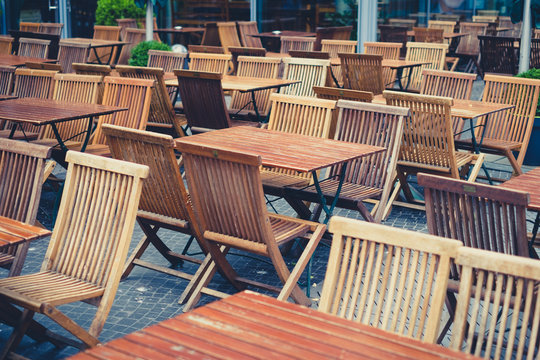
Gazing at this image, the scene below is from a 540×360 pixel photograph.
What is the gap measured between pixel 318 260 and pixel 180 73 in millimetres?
2512

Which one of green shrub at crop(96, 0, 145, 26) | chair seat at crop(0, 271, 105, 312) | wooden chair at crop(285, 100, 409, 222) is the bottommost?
chair seat at crop(0, 271, 105, 312)

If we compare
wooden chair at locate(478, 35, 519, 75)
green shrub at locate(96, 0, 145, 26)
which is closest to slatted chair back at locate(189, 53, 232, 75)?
wooden chair at locate(478, 35, 519, 75)

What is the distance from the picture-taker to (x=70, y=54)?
10.7 meters

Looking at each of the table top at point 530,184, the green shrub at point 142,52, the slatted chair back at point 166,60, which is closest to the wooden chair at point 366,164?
the table top at point 530,184

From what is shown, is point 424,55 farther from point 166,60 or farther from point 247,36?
point 247,36

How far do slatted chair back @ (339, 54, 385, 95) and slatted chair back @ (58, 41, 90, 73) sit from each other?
12.3ft

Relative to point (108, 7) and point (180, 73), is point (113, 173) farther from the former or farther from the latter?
point (108, 7)

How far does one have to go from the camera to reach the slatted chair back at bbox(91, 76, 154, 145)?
22.1 ft

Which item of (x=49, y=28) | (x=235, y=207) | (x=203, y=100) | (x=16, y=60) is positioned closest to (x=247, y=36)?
(x=49, y=28)

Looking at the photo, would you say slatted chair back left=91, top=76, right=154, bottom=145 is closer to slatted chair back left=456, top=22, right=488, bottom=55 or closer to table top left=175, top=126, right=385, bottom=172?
table top left=175, top=126, right=385, bottom=172

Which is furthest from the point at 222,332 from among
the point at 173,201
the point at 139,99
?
the point at 139,99

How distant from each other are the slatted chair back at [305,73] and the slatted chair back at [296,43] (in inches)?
112

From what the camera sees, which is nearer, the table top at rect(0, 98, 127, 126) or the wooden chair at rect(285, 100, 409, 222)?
the wooden chair at rect(285, 100, 409, 222)

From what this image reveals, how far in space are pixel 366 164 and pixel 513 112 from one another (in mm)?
2271
